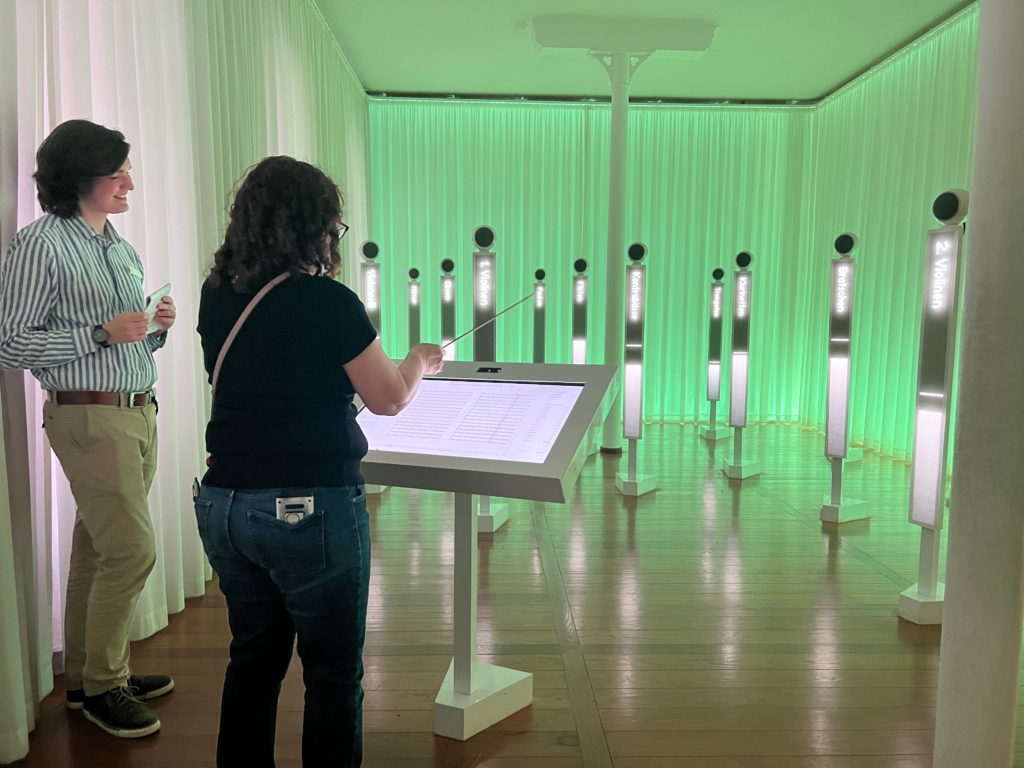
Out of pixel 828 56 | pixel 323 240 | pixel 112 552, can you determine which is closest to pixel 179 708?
pixel 112 552

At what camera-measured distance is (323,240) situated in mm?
1492

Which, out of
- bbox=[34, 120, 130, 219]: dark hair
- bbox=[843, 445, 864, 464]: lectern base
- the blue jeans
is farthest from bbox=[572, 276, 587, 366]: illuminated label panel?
the blue jeans

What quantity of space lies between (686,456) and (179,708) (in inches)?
189

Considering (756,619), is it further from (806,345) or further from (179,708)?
(806,345)

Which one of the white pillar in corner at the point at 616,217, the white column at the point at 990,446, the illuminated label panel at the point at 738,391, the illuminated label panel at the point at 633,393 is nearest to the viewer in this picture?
the white column at the point at 990,446

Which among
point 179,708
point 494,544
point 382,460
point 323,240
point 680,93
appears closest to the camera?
point 323,240

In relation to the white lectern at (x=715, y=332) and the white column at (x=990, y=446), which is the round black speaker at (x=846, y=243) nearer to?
the white lectern at (x=715, y=332)

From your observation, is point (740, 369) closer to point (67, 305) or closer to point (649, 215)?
point (649, 215)

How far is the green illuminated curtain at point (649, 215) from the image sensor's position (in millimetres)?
8109

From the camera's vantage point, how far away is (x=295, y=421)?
144 centimetres

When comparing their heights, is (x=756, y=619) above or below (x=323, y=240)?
below

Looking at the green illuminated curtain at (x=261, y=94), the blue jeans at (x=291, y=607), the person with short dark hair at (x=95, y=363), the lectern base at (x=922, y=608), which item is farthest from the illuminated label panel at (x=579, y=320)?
the blue jeans at (x=291, y=607)

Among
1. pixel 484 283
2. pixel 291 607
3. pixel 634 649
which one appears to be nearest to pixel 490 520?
pixel 484 283

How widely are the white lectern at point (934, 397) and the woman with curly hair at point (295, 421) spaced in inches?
96.8
